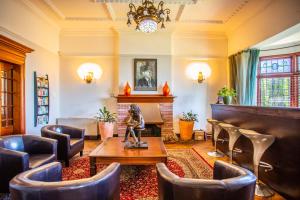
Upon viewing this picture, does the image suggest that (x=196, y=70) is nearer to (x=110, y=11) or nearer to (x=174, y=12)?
(x=174, y=12)

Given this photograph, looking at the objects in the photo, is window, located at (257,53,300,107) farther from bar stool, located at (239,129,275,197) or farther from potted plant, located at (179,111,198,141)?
bar stool, located at (239,129,275,197)

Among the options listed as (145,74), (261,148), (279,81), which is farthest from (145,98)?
(261,148)

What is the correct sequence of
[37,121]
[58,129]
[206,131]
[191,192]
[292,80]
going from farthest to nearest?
1. [206,131]
2. [292,80]
3. [37,121]
4. [58,129]
5. [191,192]

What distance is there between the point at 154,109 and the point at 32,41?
144 inches

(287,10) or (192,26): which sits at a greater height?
(192,26)

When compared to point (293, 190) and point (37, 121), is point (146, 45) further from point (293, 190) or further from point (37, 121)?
point (293, 190)

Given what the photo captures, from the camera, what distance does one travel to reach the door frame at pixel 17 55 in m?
4.08

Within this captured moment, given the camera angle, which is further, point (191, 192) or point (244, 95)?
point (244, 95)

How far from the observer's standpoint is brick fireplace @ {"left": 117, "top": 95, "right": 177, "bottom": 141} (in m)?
6.69

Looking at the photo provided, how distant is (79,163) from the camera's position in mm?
4363

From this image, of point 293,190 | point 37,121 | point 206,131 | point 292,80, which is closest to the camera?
point 293,190

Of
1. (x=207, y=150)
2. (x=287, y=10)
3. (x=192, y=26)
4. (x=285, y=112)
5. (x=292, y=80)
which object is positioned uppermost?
(x=192, y=26)

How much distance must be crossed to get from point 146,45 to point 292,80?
13.7 feet

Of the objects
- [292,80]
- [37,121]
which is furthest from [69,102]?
[292,80]
